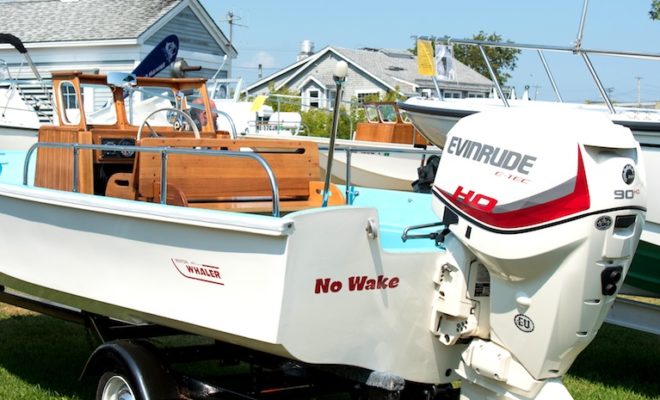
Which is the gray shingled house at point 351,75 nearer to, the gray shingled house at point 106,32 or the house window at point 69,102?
the gray shingled house at point 106,32

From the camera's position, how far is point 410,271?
13.5 ft

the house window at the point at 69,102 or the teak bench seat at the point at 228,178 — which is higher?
the house window at the point at 69,102

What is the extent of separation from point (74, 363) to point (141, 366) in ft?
7.76

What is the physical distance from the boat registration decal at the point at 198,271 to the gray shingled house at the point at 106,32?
19.6 metres

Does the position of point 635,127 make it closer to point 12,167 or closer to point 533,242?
point 533,242

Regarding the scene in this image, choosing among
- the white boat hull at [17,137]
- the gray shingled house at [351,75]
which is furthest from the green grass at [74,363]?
the gray shingled house at [351,75]

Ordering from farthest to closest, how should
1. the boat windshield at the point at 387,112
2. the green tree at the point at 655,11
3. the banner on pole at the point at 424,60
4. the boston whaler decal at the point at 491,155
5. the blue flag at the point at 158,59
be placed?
the green tree at the point at 655,11, the boat windshield at the point at 387,112, the blue flag at the point at 158,59, the banner on pole at the point at 424,60, the boston whaler decal at the point at 491,155

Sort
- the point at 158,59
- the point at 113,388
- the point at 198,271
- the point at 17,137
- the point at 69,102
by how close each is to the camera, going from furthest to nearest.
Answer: the point at 17,137 → the point at 158,59 → the point at 69,102 → the point at 113,388 → the point at 198,271

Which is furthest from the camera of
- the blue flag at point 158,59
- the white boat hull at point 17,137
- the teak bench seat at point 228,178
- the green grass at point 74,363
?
the white boat hull at point 17,137

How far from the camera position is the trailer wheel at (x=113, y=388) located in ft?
15.0

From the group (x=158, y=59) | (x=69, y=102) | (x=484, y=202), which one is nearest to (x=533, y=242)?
(x=484, y=202)

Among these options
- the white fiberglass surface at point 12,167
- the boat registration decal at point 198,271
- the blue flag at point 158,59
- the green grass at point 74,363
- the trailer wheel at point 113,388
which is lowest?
the green grass at point 74,363

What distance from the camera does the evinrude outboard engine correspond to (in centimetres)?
380

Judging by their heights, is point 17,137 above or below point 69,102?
below
